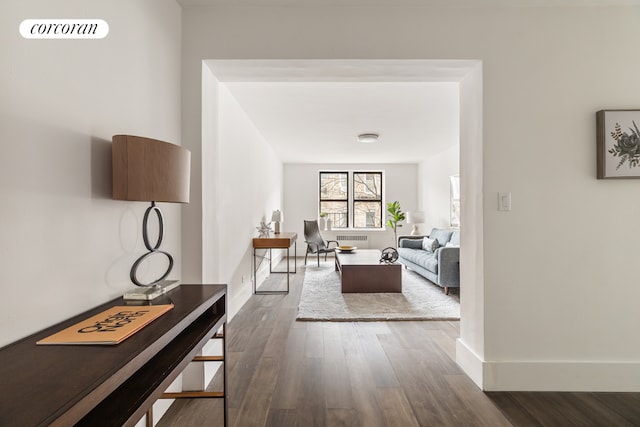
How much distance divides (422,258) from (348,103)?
114 inches

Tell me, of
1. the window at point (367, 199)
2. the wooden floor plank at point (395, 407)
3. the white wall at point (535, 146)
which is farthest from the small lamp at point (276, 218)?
the wooden floor plank at point (395, 407)

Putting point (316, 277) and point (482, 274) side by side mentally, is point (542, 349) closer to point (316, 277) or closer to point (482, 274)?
point (482, 274)

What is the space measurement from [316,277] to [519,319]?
3740 millimetres

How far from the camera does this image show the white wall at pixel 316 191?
8305 millimetres

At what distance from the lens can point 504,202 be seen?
209 cm

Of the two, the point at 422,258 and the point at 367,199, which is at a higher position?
the point at 367,199

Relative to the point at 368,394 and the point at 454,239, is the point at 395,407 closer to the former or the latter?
the point at 368,394

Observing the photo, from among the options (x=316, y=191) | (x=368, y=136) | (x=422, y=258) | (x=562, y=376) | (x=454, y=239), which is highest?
(x=368, y=136)

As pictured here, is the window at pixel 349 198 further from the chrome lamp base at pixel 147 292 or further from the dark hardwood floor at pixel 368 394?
the chrome lamp base at pixel 147 292

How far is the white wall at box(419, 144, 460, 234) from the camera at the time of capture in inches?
251

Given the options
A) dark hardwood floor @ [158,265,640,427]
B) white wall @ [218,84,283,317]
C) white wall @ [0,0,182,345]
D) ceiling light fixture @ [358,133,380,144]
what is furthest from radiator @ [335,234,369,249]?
white wall @ [0,0,182,345]

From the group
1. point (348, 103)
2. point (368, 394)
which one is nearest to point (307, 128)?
point (348, 103)

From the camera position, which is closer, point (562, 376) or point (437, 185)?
point (562, 376)

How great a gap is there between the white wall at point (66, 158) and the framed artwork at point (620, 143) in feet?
9.38
